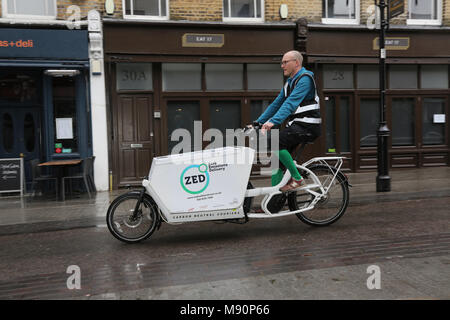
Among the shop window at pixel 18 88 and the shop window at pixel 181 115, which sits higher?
the shop window at pixel 18 88

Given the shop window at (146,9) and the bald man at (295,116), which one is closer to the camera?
the bald man at (295,116)

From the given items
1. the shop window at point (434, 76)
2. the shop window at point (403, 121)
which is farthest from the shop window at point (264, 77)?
the shop window at point (434, 76)

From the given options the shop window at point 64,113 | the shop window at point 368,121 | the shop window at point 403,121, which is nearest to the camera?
the shop window at point 64,113

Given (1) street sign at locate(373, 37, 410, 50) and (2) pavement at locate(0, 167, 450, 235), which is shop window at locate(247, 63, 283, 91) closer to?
(1) street sign at locate(373, 37, 410, 50)

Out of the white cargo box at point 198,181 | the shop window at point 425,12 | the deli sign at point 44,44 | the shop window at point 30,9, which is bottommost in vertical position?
the white cargo box at point 198,181

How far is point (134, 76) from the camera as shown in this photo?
11156 millimetres

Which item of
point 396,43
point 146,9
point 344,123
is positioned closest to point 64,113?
point 146,9

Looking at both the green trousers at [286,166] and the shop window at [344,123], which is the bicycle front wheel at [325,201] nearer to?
the green trousers at [286,166]

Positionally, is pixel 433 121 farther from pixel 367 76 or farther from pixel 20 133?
pixel 20 133

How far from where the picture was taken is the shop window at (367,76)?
41.3 ft

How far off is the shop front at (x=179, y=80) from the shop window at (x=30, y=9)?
57.5 inches

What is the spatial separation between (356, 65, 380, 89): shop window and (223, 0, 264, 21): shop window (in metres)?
3.33

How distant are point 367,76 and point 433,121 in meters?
2.59
